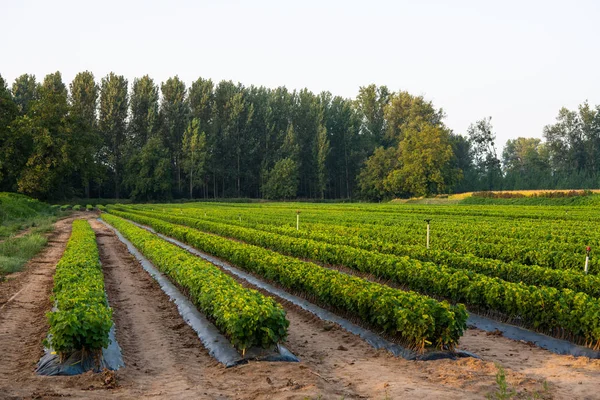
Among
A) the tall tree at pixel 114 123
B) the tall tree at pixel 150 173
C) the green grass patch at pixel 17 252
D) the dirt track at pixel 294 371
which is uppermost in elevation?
the tall tree at pixel 114 123

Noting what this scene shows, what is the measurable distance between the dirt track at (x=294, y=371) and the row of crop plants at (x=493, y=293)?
0.76m

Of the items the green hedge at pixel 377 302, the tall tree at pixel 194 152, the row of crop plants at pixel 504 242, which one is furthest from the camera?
the tall tree at pixel 194 152

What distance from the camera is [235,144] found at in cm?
9112

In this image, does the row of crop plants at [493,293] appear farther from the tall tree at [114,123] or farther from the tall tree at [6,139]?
the tall tree at [114,123]

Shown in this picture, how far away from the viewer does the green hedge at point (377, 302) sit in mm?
8797

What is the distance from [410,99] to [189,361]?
326 ft

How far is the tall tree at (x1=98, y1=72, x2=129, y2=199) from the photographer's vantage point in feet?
276

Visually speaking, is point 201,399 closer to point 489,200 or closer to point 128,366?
point 128,366

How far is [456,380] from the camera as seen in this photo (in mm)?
7535

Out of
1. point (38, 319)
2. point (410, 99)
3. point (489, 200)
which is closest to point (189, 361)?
point (38, 319)

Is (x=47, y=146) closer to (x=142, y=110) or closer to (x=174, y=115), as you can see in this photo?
(x=142, y=110)

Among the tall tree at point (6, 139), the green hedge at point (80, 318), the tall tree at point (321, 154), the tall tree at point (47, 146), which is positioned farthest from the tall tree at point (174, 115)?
the green hedge at point (80, 318)

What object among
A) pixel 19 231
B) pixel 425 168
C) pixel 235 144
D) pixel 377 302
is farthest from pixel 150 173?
pixel 377 302

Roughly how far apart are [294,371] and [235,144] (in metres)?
84.8
